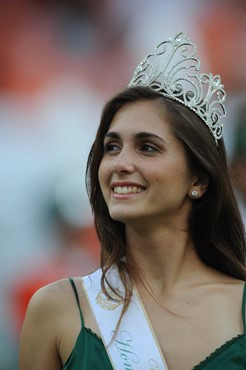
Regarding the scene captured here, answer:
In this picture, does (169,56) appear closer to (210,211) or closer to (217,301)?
(210,211)

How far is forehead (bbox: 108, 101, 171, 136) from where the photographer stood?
2.49 metres

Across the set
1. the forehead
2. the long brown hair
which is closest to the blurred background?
the long brown hair

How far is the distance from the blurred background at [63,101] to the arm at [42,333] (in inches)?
39.7

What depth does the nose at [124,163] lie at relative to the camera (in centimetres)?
239

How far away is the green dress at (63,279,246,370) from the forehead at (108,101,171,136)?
0.66 metres

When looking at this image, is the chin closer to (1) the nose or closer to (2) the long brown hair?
(1) the nose

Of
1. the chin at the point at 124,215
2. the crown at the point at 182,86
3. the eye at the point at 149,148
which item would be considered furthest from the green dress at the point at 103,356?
the crown at the point at 182,86

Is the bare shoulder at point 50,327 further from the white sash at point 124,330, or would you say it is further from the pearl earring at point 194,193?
the pearl earring at point 194,193

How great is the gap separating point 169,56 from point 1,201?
1.31m

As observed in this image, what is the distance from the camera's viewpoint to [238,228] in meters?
2.73

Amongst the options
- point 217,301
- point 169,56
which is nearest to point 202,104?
point 169,56

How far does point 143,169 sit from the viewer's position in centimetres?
239

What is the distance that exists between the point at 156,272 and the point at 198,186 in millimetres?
325

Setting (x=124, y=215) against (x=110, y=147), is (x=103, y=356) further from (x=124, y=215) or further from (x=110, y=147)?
(x=110, y=147)
